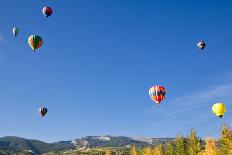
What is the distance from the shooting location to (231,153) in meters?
90.8

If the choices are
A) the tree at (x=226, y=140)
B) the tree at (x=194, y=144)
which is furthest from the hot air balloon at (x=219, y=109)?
the tree at (x=194, y=144)

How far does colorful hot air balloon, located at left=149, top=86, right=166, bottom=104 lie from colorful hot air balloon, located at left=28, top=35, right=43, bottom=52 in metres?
28.2

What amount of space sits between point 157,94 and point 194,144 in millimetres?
37994

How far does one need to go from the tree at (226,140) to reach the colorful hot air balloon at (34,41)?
48.7m

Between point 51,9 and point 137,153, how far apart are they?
3812 inches

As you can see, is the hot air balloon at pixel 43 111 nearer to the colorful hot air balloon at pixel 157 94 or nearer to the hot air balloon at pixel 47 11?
the hot air balloon at pixel 47 11

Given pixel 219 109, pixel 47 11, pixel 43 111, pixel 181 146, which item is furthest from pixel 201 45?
pixel 43 111

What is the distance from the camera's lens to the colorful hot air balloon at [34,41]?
90.7m

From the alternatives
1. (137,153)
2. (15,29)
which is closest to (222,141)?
(15,29)

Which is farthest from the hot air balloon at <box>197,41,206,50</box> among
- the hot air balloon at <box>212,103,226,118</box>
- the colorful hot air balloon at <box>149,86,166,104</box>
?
the colorful hot air balloon at <box>149,86,166,104</box>

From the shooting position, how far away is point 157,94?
84.5 m

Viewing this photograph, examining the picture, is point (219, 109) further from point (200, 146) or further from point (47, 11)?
A: point (47, 11)

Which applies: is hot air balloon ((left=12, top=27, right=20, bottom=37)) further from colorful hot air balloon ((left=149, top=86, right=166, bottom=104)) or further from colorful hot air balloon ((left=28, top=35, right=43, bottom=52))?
colorful hot air balloon ((left=149, top=86, right=166, bottom=104))

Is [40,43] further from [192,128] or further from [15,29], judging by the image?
[192,128]
